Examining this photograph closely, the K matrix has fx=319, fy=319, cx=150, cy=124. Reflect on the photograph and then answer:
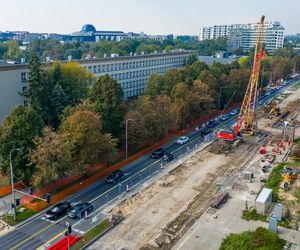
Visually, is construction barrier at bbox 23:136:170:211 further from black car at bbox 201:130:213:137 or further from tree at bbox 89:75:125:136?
black car at bbox 201:130:213:137

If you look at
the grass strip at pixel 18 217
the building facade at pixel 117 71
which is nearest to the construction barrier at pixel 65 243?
the grass strip at pixel 18 217

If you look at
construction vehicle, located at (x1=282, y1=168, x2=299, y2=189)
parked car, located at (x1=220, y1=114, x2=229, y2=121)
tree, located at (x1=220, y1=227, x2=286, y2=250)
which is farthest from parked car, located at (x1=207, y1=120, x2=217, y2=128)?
tree, located at (x1=220, y1=227, x2=286, y2=250)

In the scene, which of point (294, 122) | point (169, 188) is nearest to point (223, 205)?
point (169, 188)

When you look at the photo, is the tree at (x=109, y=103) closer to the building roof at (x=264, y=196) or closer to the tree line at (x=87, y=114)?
the tree line at (x=87, y=114)

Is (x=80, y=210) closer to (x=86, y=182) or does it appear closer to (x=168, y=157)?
(x=86, y=182)

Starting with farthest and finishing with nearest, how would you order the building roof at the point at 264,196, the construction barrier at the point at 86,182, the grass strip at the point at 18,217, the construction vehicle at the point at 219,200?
the construction vehicle at the point at 219,200 → the construction barrier at the point at 86,182 → the building roof at the point at 264,196 → the grass strip at the point at 18,217

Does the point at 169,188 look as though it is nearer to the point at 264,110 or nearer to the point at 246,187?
the point at 246,187
